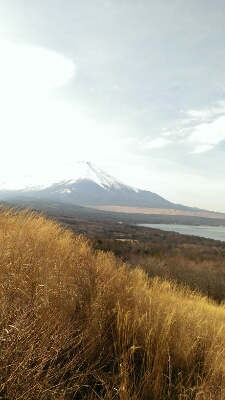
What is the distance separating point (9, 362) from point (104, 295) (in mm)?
1374

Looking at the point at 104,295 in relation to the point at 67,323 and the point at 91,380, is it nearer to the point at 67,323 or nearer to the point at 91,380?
the point at 67,323

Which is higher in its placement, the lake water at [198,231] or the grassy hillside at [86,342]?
the grassy hillside at [86,342]

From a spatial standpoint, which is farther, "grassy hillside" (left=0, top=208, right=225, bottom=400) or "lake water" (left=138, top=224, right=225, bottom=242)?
"lake water" (left=138, top=224, right=225, bottom=242)

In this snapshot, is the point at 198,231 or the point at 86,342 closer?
the point at 86,342

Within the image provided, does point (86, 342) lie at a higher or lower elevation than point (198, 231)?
higher

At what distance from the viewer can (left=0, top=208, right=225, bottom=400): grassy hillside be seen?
150 cm

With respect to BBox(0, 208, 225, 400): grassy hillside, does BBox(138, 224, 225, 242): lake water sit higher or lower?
lower

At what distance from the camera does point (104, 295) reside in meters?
2.69

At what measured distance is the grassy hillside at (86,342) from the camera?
150 centimetres

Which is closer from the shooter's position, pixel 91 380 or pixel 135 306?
pixel 91 380

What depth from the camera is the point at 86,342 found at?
2.10 m

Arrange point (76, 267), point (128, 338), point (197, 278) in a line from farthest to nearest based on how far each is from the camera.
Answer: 1. point (197, 278)
2. point (76, 267)
3. point (128, 338)

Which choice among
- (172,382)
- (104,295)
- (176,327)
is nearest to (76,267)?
(104,295)

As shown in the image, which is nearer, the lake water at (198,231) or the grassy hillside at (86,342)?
the grassy hillside at (86,342)
